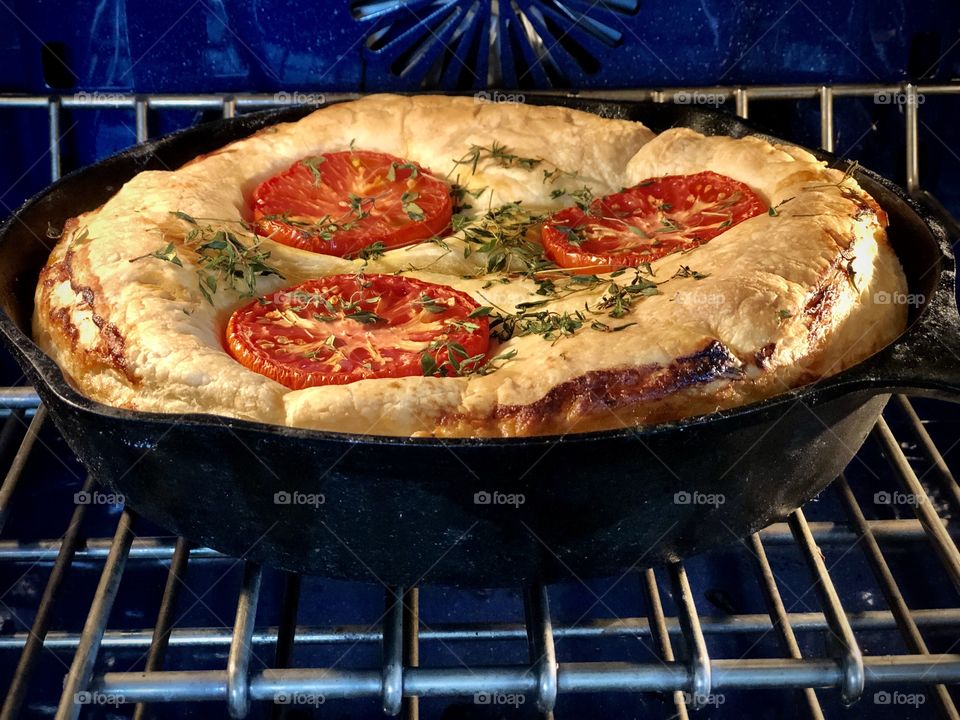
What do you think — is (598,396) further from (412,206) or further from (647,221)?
(412,206)

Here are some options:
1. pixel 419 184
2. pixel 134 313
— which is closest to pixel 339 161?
pixel 419 184

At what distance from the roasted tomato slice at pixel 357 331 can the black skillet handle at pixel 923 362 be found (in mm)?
747

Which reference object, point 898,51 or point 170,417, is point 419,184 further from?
point 898,51

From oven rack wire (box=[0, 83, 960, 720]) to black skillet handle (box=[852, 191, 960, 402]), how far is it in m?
0.49

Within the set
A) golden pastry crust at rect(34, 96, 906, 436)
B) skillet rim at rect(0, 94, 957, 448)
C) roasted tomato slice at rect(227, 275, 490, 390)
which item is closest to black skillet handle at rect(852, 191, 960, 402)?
skillet rim at rect(0, 94, 957, 448)

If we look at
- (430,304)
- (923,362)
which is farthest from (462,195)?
(923,362)

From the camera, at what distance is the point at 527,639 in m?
2.39

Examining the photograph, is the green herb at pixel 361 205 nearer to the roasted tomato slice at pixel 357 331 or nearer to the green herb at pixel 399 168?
the green herb at pixel 399 168

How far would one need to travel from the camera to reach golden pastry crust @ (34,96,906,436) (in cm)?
197

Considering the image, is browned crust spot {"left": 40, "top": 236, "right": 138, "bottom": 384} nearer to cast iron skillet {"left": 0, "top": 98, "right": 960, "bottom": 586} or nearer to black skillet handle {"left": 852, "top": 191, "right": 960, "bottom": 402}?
cast iron skillet {"left": 0, "top": 98, "right": 960, "bottom": 586}

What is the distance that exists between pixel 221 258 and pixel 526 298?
70 centimetres

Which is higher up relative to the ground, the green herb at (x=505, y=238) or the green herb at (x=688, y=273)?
the green herb at (x=688, y=273)

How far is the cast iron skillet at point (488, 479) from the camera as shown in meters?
1.77

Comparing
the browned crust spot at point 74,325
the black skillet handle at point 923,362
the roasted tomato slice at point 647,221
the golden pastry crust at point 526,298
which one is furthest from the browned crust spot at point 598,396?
the browned crust spot at point 74,325
